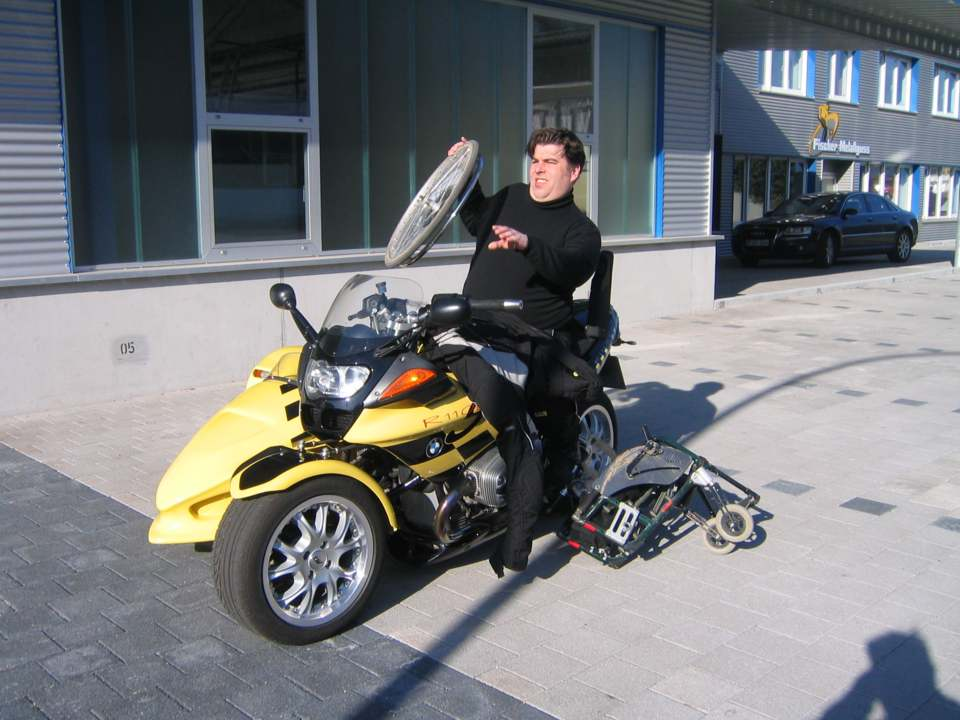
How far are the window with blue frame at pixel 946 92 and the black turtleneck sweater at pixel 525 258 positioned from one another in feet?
110

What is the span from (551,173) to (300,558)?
2264mm

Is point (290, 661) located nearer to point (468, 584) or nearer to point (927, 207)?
point (468, 584)

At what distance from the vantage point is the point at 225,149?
9.04 m

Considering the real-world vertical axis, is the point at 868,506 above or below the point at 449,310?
below

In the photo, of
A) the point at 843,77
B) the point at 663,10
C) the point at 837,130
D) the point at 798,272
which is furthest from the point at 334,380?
the point at 843,77

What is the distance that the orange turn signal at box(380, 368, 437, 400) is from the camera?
404 centimetres

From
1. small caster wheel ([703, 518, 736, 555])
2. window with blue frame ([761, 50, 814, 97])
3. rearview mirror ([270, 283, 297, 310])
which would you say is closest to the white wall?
rearview mirror ([270, 283, 297, 310])

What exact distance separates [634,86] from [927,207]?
971 inches

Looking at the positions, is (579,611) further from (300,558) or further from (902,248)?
(902,248)

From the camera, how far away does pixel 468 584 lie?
4617 mm

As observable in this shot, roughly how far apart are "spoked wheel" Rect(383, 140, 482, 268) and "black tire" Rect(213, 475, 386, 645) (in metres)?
0.97

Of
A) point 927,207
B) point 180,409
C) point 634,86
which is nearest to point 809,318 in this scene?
point 634,86

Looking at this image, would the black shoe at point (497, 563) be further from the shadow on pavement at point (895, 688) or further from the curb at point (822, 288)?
the curb at point (822, 288)

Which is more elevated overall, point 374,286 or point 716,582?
point 374,286
